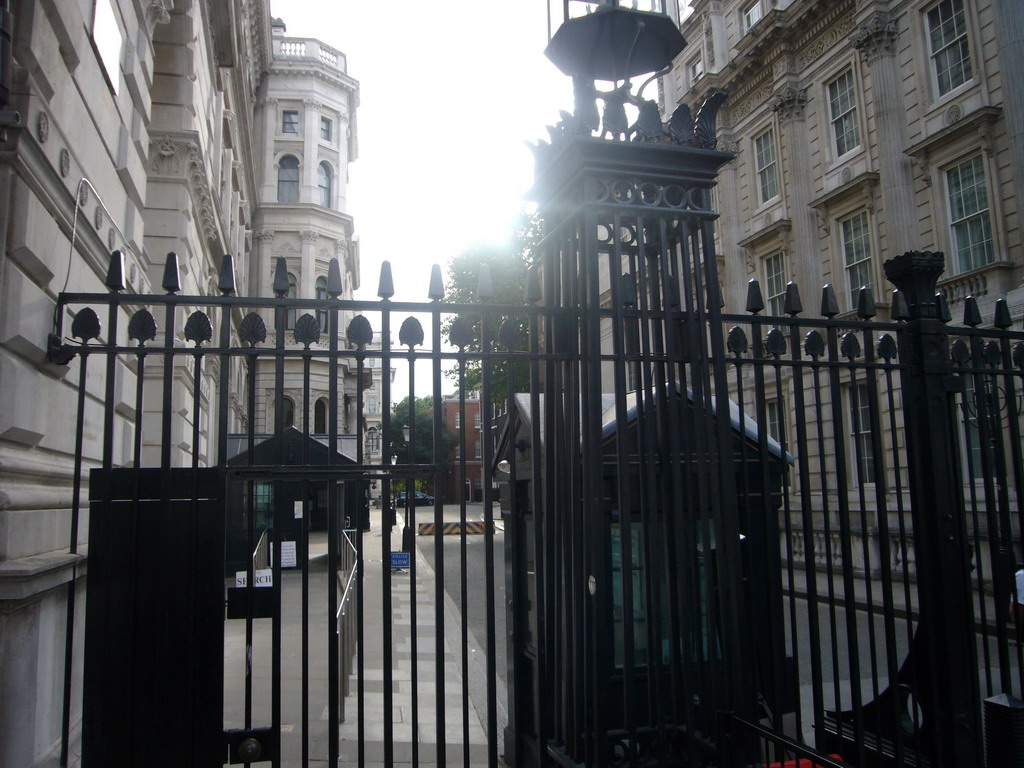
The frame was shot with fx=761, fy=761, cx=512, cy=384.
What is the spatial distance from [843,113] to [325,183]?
27.5 meters

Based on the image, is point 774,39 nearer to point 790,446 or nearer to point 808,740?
point 790,446

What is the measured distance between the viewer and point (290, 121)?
126 ft

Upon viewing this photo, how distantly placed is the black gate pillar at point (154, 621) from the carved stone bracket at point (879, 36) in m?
18.8

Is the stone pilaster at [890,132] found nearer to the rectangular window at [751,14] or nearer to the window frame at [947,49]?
the window frame at [947,49]

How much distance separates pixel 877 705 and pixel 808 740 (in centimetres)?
293

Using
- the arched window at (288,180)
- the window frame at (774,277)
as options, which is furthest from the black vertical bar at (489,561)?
the arched window at (288,180)

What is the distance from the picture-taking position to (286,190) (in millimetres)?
38312

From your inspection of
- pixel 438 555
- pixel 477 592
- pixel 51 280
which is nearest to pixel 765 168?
pixel 477 592

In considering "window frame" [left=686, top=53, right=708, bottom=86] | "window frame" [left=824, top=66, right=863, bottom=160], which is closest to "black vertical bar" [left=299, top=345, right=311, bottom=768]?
"window frame" [left=824, top=66, right=863, bottom=160]

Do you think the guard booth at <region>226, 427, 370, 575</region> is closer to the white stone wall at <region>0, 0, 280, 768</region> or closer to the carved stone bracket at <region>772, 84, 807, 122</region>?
the white stone wall at <region>0, 0, 280, 768</region>

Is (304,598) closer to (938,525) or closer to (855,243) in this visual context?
(938,525)

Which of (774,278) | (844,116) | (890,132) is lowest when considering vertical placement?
(774,278)

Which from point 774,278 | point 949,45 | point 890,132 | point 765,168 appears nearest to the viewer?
point 949,45

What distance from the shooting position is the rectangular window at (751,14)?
22438 millimetres
